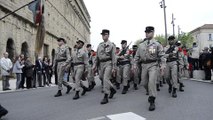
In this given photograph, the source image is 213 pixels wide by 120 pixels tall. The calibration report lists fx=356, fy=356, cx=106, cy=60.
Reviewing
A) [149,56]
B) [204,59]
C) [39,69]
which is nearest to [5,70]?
[39,69]

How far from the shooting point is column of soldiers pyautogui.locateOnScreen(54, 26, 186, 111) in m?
8.79

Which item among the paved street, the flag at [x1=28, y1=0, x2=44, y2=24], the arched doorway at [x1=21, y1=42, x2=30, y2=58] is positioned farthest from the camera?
the arched doorway at [x1=21, y1=42, x2=30, y2=58]

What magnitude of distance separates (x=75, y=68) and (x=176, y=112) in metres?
4.52

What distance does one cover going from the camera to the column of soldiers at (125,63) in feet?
28.9

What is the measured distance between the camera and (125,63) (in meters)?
13.8

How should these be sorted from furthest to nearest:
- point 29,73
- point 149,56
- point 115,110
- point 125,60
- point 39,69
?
1. point 39,69
2. point 29,73
3. point 125,60
4. point 149,56
5. point 115,110

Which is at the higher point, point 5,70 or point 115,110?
point 5,70

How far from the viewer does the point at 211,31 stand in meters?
96.7

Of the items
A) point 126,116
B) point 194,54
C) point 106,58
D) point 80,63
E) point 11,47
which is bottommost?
point 126,116

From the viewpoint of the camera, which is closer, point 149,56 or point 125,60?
point 149,56

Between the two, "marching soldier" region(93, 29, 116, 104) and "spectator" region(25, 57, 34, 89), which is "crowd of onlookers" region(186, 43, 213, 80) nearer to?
"marching soldier" region(93, 29, 116, 104)

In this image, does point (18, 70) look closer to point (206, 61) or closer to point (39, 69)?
point (39, 69)

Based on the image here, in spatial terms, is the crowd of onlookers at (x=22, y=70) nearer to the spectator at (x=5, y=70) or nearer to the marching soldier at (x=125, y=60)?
the spectator at (x=5, y=70)

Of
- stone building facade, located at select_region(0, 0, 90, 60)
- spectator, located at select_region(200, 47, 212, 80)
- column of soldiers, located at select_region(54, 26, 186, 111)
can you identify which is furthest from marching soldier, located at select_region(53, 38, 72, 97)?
stone building facade, located at select_region(0, 0, 90, 60)
